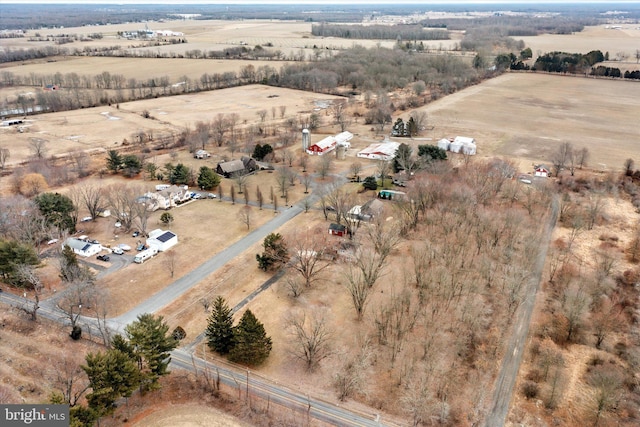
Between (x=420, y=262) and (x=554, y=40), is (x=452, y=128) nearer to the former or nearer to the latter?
(x=420, y=262)

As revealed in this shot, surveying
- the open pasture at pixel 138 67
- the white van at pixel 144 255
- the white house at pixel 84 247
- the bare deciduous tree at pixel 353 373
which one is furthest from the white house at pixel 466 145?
the open pasture at pixel 138 67

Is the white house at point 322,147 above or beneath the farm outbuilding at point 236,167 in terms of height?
above

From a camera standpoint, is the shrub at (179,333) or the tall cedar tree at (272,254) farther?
the tall cedar tree at (272,254)

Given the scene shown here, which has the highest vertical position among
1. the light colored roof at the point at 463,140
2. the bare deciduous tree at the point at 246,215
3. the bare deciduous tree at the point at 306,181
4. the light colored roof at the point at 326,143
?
the light colored roof at the point at 463,140

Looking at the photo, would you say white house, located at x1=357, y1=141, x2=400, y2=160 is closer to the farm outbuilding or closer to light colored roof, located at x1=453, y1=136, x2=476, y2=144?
light colored roof, located at x1=453, y1=136, x2=476, y2=144

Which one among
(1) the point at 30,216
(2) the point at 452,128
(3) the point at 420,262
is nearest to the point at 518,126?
(2) the point at 452,128

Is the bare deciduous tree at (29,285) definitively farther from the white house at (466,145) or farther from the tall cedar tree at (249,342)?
the white house at (466,145)

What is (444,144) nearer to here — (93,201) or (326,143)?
(326,143)

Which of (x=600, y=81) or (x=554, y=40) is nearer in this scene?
(x=600, y=81)
